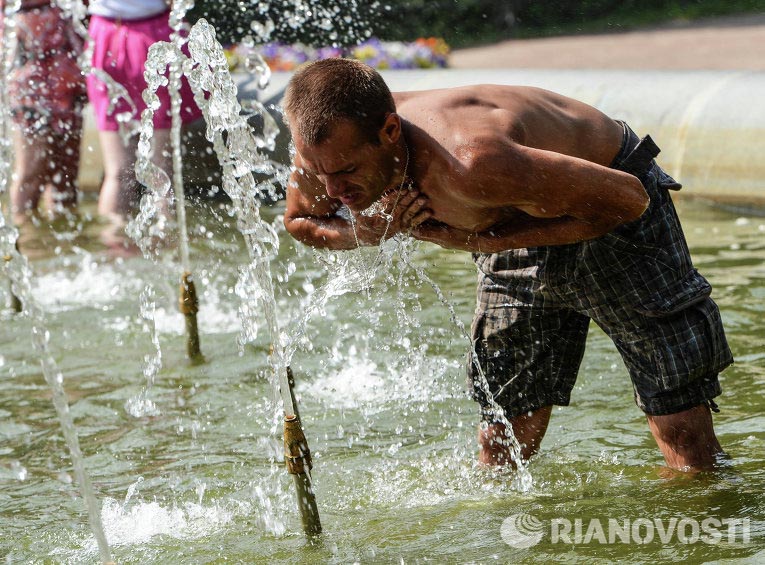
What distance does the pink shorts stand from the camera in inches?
249

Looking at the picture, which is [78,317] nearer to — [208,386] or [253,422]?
[208,386]

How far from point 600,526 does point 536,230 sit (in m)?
0.92

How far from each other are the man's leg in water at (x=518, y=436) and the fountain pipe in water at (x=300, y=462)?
75cm

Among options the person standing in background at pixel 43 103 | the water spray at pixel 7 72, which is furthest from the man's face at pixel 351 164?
the person standing in background at pixel 43 103

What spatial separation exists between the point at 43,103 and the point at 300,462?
4.75 metres

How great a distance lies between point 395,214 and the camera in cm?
342

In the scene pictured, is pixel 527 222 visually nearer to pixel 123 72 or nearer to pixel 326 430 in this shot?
pixel 326 430

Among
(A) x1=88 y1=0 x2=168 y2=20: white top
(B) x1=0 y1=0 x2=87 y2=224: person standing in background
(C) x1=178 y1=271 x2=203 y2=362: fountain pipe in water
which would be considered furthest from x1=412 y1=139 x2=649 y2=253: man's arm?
(B) x1=0 y1=0 x2=87 y2=224: person standing in background

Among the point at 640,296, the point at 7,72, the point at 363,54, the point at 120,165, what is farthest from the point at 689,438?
the point at 363,54

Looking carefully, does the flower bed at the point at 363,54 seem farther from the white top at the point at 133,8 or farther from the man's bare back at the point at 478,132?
the man's bare back at the point at 478,132

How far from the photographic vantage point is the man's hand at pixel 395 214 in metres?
3.38

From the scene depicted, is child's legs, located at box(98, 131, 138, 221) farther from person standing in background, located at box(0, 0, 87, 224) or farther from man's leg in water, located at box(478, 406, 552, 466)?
man's leg in water, located at box(478, 406, 552, 466)

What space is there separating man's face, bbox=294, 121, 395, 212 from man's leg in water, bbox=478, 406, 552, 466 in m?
1.02

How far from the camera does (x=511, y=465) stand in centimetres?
395
